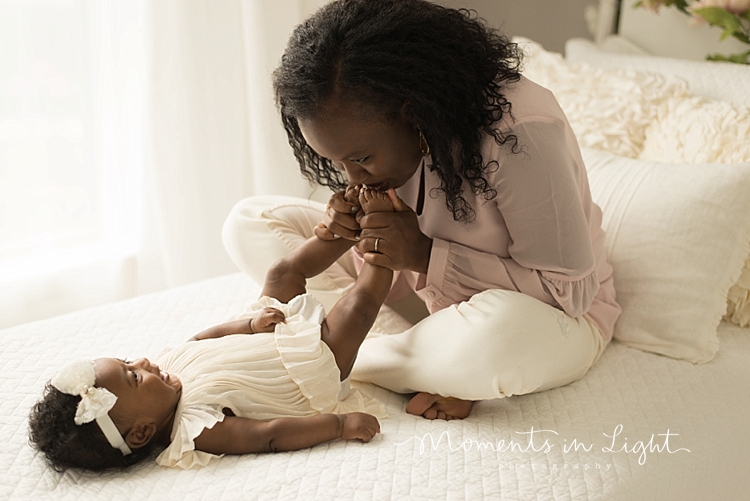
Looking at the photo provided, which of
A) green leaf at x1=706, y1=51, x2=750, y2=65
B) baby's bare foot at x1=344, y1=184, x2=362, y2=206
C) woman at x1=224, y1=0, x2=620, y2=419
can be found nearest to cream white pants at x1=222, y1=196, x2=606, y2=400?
A: woman at x1=224, y1=0, x2=620, y2=419

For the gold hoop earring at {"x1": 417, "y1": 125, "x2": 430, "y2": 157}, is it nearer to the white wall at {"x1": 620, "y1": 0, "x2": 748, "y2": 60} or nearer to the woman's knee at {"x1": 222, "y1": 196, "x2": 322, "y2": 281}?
the woman's knee at {"x1": 222, "y1": 196, "x2": 322, "y2": 281}

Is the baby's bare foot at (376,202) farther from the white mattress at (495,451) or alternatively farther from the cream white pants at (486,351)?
the white mattress at (495,451)

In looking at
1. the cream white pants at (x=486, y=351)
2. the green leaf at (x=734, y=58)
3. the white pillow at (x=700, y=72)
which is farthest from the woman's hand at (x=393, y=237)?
the green leaf at (x=734, y=58)

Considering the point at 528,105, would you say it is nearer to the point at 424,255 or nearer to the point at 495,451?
the point at 424,255

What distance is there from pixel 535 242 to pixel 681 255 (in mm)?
381

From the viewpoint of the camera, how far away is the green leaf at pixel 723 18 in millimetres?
1724

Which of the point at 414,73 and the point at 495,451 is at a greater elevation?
the point at 414,73

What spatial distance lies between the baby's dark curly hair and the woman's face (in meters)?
0.49

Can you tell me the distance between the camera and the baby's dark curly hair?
→ 947mm

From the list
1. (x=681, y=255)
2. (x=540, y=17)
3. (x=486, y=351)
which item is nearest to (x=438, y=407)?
(x=486, y=351)

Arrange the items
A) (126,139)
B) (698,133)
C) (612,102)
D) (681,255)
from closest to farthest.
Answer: (681,255)
(698,133)
(612,102)
(126,139)

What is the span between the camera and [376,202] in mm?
1147

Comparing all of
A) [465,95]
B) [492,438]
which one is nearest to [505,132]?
[465,95]

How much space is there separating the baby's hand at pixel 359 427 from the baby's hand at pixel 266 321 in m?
0.21
